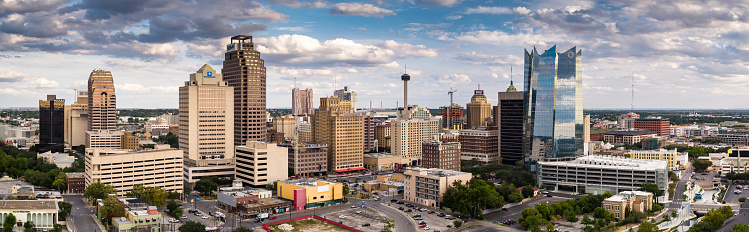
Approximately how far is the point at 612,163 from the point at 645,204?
88.7 ft

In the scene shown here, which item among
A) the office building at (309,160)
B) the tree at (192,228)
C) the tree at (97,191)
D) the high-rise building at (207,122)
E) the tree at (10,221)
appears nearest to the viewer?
the tree at (192,228)

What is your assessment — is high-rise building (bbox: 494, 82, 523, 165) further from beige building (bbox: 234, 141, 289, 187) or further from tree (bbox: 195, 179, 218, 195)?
tree (bbox: 195, 179, 218, 195)

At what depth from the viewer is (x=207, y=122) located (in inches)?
5906

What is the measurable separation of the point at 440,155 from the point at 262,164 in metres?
47.9

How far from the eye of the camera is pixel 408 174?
123438mm

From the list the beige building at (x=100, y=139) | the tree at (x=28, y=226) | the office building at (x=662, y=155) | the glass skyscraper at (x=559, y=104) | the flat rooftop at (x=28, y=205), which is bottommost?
the tree at (x=28, y=226)

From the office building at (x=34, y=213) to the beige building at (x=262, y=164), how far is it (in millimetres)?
46498

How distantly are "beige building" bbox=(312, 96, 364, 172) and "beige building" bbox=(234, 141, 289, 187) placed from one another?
1316 inches

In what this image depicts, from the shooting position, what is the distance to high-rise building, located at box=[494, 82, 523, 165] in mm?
181250

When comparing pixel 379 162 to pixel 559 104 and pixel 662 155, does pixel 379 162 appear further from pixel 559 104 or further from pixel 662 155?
pixel 662 155

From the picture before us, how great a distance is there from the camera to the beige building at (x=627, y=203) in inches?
4077

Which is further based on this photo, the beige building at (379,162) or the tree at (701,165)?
the beige building at (379,162)

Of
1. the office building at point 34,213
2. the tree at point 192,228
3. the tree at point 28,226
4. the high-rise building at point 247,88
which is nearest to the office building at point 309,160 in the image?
the high-rise building at point 247,88

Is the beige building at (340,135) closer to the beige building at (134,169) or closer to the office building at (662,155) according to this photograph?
the beige building at (134,169)
